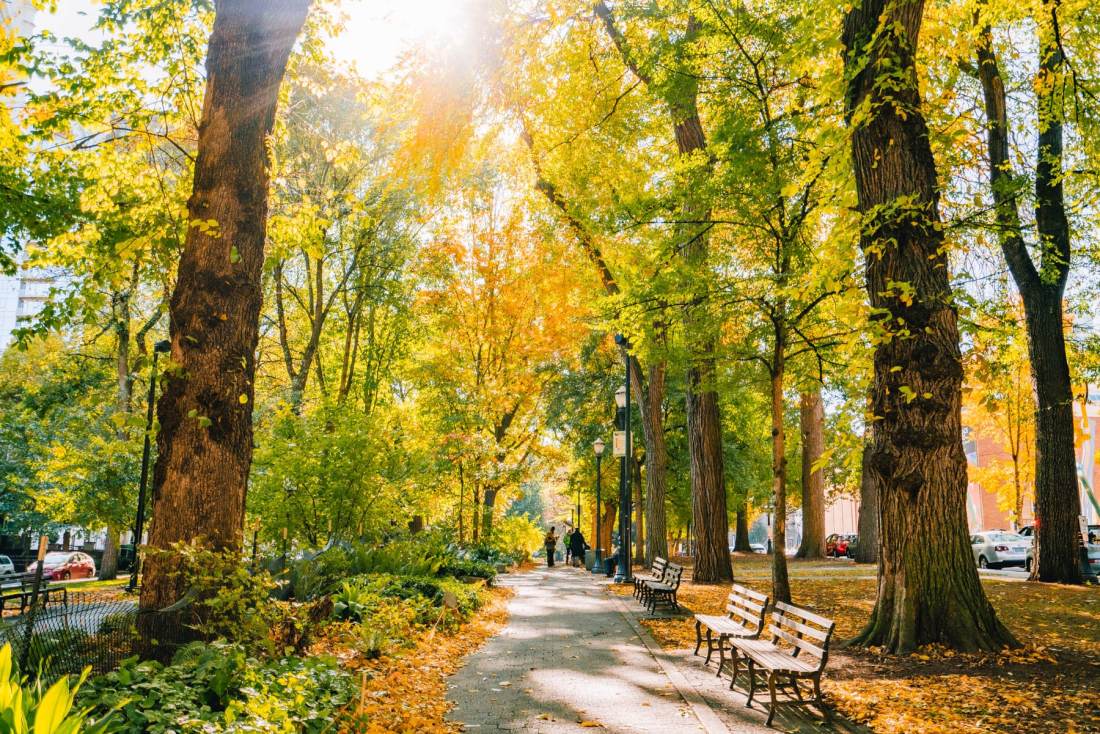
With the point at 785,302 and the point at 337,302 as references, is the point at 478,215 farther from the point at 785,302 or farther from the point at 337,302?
the point at 785,302

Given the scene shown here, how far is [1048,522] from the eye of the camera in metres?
16.0

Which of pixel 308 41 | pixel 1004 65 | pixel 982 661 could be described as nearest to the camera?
pixel 982 661

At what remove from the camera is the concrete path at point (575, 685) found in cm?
591

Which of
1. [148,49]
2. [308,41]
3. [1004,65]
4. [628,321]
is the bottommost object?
[628,321]

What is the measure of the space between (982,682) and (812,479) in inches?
901

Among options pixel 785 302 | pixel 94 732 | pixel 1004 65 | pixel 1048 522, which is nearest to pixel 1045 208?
pixel 1004 65

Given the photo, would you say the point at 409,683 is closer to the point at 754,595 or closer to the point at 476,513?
the point at 754,595

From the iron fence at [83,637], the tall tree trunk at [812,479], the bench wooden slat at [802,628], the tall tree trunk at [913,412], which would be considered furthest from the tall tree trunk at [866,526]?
the iron fence at [83,637]

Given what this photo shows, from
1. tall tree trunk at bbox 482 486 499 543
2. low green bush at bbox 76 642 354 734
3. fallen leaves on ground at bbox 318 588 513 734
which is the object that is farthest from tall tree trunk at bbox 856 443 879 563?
low green bush at bbox 76 642 354 734

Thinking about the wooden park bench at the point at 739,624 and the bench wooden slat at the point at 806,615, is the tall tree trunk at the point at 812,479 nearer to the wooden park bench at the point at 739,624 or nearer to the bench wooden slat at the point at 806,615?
the wooden park bench at the point at 739,624

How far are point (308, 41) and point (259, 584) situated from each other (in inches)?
295

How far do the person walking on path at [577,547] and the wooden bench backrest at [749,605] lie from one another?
24094 millimetres

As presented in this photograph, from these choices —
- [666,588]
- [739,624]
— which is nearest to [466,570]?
[666,588]

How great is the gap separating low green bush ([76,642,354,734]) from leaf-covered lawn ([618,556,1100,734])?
4138mm
